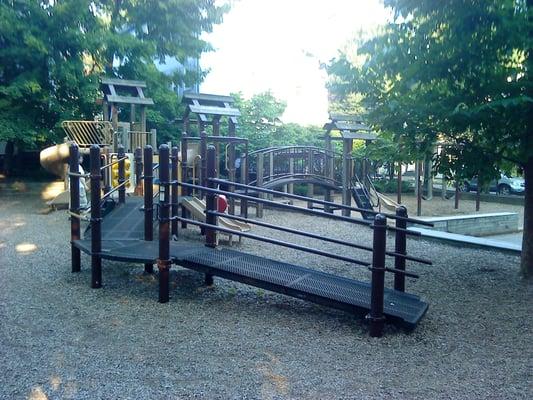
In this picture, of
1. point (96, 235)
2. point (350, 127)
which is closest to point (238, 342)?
point (96, 235)

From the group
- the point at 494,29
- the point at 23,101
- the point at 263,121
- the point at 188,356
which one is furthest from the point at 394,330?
the point at 263,121

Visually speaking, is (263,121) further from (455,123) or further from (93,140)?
(455,123)

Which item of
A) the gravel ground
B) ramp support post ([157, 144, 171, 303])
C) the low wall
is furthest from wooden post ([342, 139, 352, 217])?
ramp support post ([157, 144, 171, 303])

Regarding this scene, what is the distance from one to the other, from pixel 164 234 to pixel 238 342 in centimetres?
152

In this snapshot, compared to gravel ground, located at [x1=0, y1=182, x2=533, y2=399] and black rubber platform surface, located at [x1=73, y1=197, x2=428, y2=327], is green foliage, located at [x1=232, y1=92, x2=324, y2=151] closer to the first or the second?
gravel ground, located at [x1=0, y1=182, x2=533, y2=399]

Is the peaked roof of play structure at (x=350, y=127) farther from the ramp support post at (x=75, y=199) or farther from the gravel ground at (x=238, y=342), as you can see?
the ramp support post at (x=75, y=199)

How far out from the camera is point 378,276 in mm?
4855

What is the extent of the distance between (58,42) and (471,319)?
15.0m

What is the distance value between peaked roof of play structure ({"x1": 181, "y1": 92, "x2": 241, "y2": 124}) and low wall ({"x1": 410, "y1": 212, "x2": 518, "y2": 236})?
563 centimetres

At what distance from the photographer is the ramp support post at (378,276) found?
15.9ft

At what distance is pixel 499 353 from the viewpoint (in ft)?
15.3

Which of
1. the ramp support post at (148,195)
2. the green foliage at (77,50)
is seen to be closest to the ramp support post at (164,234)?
the ramp support post at (148,195)

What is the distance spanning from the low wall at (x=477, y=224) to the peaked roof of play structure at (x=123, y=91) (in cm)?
825

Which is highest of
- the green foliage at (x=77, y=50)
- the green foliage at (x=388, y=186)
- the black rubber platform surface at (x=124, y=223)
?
the green foliage at (x=77, y=50)
